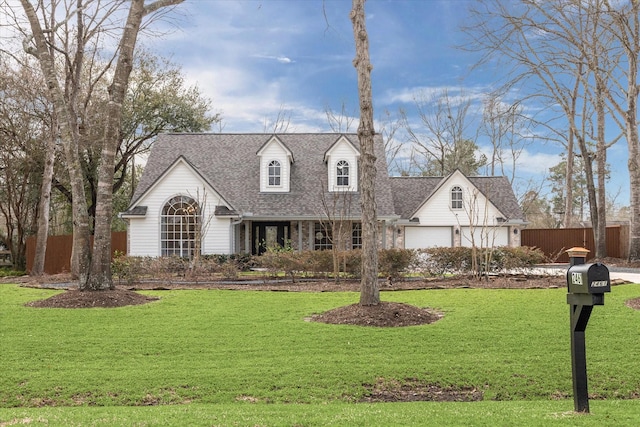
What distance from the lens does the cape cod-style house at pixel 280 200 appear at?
22312mm

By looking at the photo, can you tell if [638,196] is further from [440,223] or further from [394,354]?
[394,354]

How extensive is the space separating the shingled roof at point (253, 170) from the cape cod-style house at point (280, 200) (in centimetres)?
5

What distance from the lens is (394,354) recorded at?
740cm

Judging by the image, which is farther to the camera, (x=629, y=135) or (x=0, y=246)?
(x=0, y=246)

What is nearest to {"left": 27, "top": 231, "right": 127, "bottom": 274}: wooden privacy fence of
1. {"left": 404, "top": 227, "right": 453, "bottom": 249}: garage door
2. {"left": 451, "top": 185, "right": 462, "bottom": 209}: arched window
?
{"left": 404, "top": 227, "right": 453, "bottom": 249}: garage door

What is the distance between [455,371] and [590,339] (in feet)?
8.46

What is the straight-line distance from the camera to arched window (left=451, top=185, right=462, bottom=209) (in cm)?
2653

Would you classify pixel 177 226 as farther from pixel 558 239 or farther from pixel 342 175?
pixel 558 239

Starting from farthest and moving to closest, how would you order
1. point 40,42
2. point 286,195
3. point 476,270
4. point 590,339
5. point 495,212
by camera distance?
point 495,212 < point 286,195 < point 476,270 < point 40,42 < point 590,339

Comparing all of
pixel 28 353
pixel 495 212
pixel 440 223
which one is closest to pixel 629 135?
pixel 495 212

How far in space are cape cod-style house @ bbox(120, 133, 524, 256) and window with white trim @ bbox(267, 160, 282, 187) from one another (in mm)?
45

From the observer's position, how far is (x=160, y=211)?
22.3m

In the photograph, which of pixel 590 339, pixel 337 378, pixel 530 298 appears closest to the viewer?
pixel 337 378

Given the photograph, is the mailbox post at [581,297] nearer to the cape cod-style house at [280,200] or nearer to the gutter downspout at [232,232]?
the cape cod-style house at [280,200]
